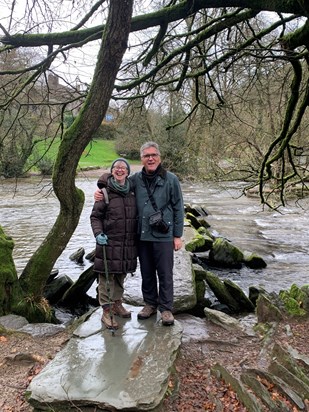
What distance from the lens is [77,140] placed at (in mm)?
5512

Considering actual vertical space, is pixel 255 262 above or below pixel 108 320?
below

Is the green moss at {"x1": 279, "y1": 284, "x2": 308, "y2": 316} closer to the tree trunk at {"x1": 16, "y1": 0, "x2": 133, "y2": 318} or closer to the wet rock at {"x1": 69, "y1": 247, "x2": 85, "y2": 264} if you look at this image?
the tree trunk at {"x1": 16, "y1": 0, "x2": 133, "y2": 318}

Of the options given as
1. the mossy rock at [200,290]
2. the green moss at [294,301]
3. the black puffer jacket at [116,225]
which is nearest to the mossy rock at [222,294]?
the mossy rock at [200,290]

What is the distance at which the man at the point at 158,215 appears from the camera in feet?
14.7

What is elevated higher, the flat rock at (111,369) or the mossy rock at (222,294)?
the flat rock at (111,369)

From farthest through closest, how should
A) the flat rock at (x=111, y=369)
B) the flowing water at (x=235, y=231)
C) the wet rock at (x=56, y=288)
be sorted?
the flowing water at (x=235, y=231)
the wet rock at (x=56, y=288)
the flat rock at (x=111, y=369)

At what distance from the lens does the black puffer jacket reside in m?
4.48

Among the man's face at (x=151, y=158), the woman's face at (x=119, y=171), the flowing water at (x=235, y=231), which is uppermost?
the man's face at (x=151, y=158)

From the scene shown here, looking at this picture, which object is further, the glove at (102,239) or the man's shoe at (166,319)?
the man's shoe at (166,319)

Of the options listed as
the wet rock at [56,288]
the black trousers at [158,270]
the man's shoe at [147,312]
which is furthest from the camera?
the wet rock at [56,288]

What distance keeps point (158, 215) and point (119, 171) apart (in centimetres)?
65

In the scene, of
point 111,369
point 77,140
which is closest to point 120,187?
point 77,140

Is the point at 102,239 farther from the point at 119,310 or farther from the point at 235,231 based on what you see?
the point at 235,231

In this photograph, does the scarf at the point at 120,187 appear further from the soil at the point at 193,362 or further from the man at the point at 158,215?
the soil at the point at 193,362
